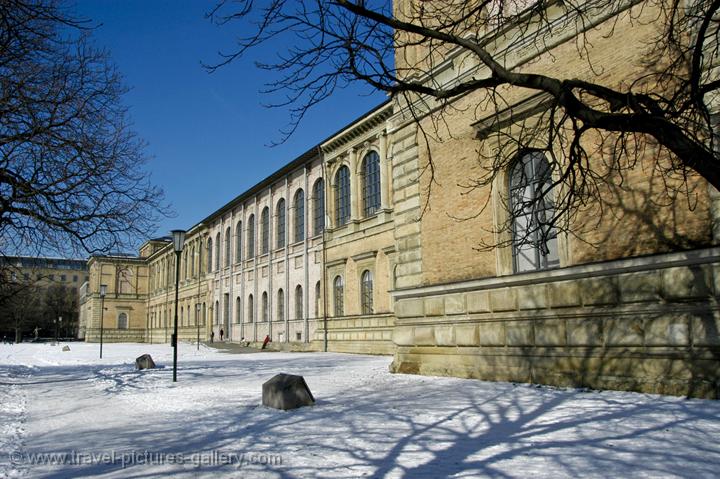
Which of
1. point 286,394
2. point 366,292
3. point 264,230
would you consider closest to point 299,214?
point 264,230

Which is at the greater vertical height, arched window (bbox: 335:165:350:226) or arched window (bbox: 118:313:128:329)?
arched window (bbox: 335:165:350:226)

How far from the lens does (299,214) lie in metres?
A: 38.5

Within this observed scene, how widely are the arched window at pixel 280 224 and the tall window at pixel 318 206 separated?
5.20 meters

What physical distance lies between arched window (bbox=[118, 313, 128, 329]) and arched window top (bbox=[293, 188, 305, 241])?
54946 mm

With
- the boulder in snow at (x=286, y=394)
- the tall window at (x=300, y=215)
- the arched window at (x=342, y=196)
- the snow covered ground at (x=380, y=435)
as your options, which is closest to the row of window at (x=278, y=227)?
the tall window at (x=300, y=215)

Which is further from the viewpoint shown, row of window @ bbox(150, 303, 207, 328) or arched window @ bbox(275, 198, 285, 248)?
row of window @ bbox(150, 303, 207, 328)

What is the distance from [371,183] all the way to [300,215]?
8.97 metres

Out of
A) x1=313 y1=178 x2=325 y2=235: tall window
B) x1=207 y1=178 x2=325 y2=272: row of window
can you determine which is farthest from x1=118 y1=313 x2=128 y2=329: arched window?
x1=313 y1=178 x2=325 y2=235: tall window

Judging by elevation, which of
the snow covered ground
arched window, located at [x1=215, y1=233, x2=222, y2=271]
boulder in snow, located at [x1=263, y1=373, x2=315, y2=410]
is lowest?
the snow covered ground

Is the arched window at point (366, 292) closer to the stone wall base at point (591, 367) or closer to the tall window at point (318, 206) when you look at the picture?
the tall window at point (318, 206)

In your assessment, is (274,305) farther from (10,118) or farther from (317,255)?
(10,118)

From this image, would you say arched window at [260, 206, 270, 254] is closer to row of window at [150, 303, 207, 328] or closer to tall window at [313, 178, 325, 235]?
tall window at [313, 178, 325, 235]

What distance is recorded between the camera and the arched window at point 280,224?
134 feet

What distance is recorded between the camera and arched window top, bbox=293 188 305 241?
124 ft
